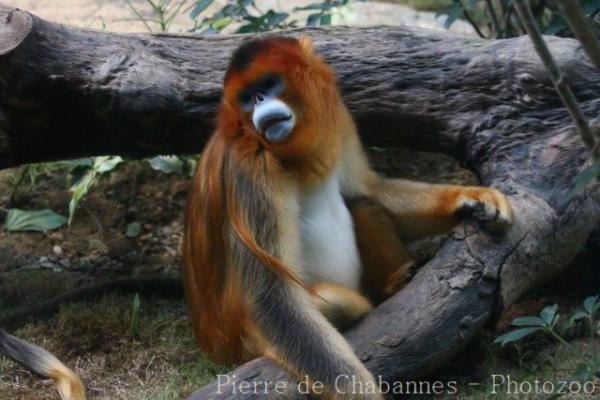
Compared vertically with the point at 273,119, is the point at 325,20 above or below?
above

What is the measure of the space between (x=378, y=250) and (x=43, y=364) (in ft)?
6.20

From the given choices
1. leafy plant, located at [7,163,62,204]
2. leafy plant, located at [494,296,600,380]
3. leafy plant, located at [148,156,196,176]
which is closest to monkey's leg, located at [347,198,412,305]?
leafy plant, located at [494,296,600,380]

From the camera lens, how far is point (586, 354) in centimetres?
485

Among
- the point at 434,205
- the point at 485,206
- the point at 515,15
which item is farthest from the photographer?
the point at 515,15

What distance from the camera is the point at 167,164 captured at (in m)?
6.95

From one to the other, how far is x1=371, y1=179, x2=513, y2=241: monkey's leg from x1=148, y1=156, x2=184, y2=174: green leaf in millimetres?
2078

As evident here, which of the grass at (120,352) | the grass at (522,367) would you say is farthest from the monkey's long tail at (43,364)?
the grass at (522,367)

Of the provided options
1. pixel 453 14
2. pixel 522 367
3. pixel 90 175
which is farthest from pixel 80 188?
pixel 522 367

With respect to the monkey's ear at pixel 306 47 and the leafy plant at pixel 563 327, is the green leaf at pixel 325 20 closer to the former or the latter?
the monkey's ear at pixel 306 47

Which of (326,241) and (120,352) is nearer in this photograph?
(326,241)

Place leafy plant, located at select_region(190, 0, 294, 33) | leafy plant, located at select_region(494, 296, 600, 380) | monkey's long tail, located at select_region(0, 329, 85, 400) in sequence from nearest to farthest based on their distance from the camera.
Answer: leafy plant, located at select_region(494, 296, 600, 380), monkey's long tail, located at select_region(0, 329, 85, 400), leafy plant, located at select_region(190, 0, 294, 33)

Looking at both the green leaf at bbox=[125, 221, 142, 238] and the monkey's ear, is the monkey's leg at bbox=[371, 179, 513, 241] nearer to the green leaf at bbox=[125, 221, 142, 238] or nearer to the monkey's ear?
the monkey's ear

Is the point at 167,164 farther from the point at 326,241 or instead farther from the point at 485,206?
the point at 485,206

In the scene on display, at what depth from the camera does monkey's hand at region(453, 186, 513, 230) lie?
15.8ft
